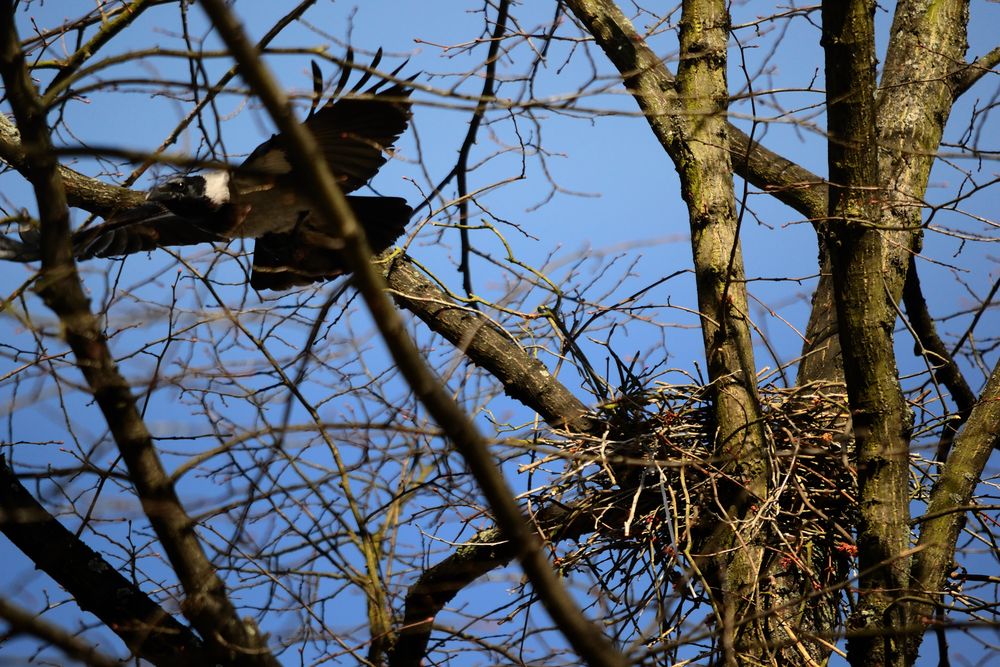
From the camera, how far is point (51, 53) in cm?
258

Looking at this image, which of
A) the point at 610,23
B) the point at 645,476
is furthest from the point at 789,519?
the point at 610,23

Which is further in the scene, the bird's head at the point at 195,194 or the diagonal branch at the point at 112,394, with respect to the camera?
the bird's head at the point at 195,194

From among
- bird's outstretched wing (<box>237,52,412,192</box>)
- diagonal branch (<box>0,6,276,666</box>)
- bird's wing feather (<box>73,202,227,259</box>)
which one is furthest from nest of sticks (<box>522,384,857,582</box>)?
bird's wing feather (<box>73,202,227,259</box>)

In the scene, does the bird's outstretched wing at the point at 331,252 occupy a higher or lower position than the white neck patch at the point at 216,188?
lower

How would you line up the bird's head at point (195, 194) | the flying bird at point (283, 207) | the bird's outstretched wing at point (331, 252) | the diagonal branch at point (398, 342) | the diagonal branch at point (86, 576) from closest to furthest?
the diagonal branch at point (398, 342) → the diagonal branch at point (86, 576) → the flying bird at point (283, 207) → the bird's head at point (195, 194) → the bird's outstretched wing at point (331, 252)

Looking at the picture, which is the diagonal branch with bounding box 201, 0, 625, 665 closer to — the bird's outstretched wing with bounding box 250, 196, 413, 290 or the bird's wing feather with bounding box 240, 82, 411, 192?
the bird's wing feather with bounding box 240, 82, 411, 192

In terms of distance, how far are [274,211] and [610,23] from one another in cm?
157

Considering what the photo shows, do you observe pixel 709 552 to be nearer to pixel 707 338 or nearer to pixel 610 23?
pixel 707 338

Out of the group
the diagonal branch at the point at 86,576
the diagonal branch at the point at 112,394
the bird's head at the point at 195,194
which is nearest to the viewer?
the diagonal branch at the point at 112,394

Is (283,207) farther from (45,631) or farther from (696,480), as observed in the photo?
(45,631)

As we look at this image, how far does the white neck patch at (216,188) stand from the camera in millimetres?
3324

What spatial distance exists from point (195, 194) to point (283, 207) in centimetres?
36

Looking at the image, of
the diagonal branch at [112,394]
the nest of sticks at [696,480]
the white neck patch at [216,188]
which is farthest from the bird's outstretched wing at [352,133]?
the diagonal branch at [112,394]

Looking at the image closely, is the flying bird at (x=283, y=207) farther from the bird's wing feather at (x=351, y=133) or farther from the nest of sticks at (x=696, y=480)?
A: the nest of sticks at (x=696, y=480)
